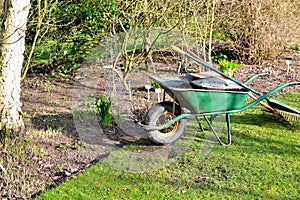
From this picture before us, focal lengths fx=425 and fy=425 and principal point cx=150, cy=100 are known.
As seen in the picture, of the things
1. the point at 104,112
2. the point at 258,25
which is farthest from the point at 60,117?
the point at 258,25

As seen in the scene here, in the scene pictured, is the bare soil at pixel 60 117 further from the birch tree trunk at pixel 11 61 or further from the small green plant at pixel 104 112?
the birch tree trunk at pixel 11 61

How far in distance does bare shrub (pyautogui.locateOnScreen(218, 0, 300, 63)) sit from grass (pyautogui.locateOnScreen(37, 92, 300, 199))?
3.50 meters

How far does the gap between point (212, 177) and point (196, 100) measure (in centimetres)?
75

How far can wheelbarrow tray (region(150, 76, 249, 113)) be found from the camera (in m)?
4.06

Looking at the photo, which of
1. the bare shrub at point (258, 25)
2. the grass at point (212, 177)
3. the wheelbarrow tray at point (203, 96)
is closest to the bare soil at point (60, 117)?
the grass at point (212, 177)

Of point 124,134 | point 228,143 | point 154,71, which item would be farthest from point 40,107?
point 228,143

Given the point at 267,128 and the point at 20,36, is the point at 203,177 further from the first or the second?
the point at 20,36

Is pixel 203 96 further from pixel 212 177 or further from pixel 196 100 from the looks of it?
pixel 212 177

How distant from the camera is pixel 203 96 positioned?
4.11 m

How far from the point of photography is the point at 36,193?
3.61 metres

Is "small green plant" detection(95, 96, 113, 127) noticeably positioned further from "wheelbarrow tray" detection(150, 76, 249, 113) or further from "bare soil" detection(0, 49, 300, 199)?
"wheelbarrow tray" detection(150, 76, 249, 113)

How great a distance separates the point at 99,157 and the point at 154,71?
307cm

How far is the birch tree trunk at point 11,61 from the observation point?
14.0ft

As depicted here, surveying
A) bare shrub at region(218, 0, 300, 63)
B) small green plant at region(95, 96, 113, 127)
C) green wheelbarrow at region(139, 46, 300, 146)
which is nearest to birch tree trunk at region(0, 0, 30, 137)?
small green plant at region(95, 96, 113, 127)
